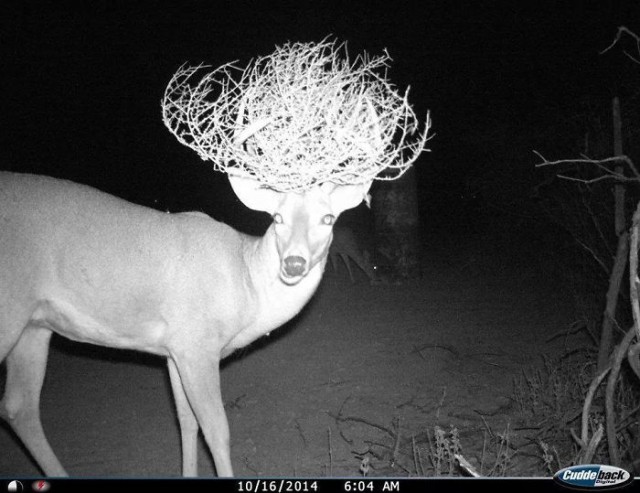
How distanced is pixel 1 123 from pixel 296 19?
9.95 metres

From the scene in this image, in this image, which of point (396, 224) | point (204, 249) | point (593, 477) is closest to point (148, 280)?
point (204, 249)

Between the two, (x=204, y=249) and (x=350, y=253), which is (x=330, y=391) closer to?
(x=204, y=249)

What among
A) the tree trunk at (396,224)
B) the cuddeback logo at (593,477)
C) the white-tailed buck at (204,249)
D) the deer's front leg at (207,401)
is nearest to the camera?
the cuddeback logo at (593,477)

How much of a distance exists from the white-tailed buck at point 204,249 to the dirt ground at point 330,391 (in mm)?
619

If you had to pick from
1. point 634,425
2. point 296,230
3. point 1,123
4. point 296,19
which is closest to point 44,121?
point 1,123

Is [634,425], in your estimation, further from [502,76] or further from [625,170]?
[502,76]

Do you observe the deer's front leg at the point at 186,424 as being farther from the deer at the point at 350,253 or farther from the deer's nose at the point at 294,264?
the deer at the point at 350,253

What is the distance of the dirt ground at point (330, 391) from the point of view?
3691 mm

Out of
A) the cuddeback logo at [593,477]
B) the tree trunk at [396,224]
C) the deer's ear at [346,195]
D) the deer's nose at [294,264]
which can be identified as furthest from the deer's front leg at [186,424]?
the tree trunk at [396,224]

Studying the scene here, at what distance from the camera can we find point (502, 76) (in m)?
9.09

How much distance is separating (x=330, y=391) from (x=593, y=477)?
276 cm

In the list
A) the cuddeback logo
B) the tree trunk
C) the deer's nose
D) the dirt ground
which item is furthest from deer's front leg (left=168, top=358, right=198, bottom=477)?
the tree trunk

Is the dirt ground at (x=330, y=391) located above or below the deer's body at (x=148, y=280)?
below

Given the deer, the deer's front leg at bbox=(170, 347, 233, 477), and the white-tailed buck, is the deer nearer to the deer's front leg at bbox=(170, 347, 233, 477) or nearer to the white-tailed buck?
the white-tailed buck
